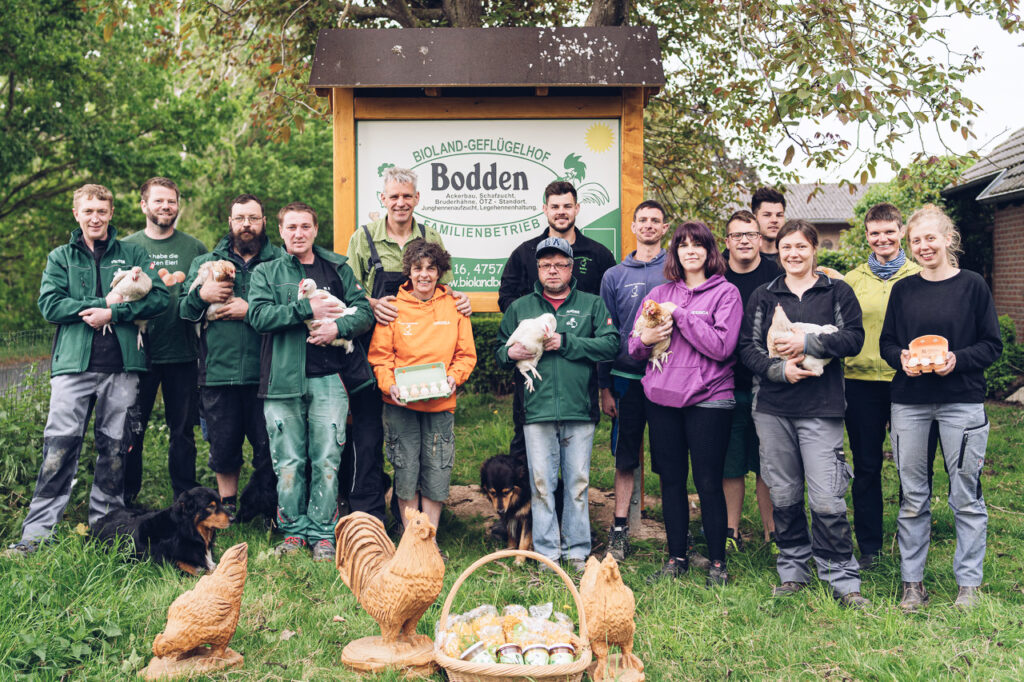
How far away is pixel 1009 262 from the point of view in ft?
45.9

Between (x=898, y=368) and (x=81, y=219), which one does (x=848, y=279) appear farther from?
(x=81, y=219)

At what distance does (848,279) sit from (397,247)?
2963mm

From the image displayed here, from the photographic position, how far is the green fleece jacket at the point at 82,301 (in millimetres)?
4816

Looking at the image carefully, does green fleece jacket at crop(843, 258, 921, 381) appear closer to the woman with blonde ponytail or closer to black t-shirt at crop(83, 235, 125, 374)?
the woman with blonde ponytail

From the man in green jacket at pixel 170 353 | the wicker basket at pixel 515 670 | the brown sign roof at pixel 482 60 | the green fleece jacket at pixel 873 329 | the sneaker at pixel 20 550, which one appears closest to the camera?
the wicker basket at pixel 515 670

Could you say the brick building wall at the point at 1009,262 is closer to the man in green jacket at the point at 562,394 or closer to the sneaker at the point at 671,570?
the sneaker at the point at 671,570

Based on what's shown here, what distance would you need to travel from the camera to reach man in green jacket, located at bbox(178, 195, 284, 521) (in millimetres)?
5105

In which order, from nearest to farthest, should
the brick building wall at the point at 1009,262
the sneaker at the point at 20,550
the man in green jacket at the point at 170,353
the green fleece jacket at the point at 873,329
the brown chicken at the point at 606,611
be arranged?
the brown chicken at the point at 606,611, the sneaker at the point at 20,550, the green fleece jacket at the point at 873,329, the man in green jacket at the point at 170,353, the brick building wall at the point at 1009,262

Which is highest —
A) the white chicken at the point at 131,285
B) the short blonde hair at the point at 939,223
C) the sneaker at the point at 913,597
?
the short blonde hair at the point at 939,223

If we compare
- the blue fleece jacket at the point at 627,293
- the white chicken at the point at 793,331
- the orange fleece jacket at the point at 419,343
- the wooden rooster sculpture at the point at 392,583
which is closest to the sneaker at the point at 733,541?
the blue fleece jacket at the point at 627,293

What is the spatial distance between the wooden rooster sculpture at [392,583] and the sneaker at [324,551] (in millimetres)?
1259

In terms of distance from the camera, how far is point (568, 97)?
5863 millimetres

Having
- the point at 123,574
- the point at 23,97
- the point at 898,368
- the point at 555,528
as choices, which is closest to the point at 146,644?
the point at 123,574

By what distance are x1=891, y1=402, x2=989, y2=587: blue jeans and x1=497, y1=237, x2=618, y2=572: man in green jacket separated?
1.73 m
